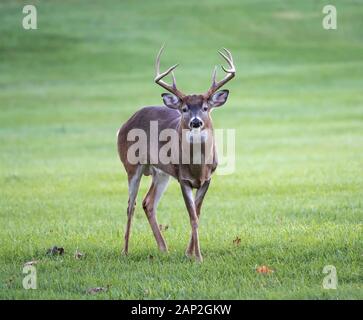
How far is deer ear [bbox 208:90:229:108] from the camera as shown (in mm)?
9711

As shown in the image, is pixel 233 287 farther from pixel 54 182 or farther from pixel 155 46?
pixel 155 46

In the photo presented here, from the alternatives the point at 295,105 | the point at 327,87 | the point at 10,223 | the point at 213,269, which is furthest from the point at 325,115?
the point at 213,269

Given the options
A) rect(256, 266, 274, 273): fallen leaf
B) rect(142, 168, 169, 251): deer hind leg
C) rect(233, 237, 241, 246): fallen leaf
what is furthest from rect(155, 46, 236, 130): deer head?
rect(256, 266, 274, 273): fallen leaf

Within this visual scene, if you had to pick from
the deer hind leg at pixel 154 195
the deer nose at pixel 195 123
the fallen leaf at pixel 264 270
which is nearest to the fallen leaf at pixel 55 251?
the deer hind leg at pixel 154 195

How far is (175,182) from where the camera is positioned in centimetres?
1788

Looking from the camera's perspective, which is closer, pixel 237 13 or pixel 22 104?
pixel 22 104

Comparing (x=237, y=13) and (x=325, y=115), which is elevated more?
(x=237, y=13)

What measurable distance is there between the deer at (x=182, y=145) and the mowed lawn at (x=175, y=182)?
0.37 meters

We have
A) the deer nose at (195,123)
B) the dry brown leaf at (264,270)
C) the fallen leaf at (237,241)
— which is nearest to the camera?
the dry brown leaf at (264,270)

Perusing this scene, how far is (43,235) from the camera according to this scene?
11055mm

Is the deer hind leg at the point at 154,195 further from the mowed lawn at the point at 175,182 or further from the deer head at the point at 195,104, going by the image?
the deer head at the point at 195,104

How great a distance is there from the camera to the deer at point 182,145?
376 inches

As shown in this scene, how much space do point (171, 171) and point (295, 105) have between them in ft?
70.8

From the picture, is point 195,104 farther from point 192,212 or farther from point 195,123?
point 192,212
